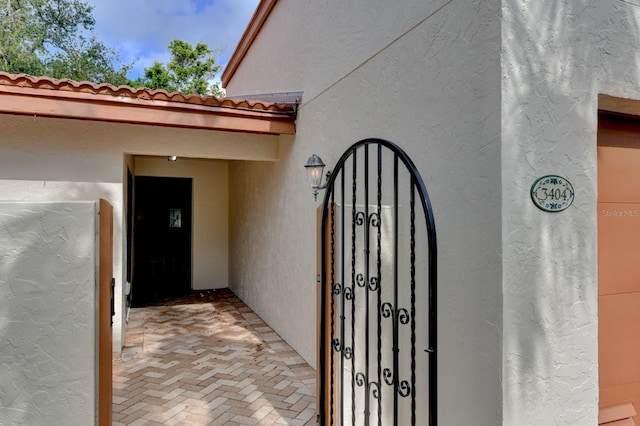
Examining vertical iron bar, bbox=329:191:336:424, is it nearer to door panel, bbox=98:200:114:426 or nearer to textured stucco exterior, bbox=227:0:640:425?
textured stucco exterior, bbox=227:0:640:425

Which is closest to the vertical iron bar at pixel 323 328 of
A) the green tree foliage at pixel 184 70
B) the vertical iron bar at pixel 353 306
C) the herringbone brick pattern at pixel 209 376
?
the vertical iron bar at pixel 353 306

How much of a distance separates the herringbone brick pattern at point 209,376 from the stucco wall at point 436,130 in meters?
0.62

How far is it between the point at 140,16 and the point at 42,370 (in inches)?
1341

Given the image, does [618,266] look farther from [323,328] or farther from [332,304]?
[323,328]

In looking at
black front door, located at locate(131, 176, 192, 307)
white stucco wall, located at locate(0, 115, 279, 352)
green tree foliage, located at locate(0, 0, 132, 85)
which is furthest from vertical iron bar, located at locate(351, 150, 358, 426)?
green tree foliage, located at locate(0, 0, 132, 85)

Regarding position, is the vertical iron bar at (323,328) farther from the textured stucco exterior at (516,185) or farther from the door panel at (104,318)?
the door panel at (104,318)

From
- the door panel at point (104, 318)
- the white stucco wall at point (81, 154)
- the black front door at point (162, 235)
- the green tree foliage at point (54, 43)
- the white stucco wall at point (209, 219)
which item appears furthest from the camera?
the green tree foliage at point (54, 43)

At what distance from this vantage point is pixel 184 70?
77.6 ft

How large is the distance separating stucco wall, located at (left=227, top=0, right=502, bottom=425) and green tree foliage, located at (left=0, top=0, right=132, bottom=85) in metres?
17.1

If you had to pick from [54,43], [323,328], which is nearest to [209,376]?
[323,328]

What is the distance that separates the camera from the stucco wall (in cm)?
235

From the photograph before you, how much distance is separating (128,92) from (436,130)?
426cm

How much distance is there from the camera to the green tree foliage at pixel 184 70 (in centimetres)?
2245

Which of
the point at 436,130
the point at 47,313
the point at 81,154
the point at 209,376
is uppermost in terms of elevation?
the point at 81,154
